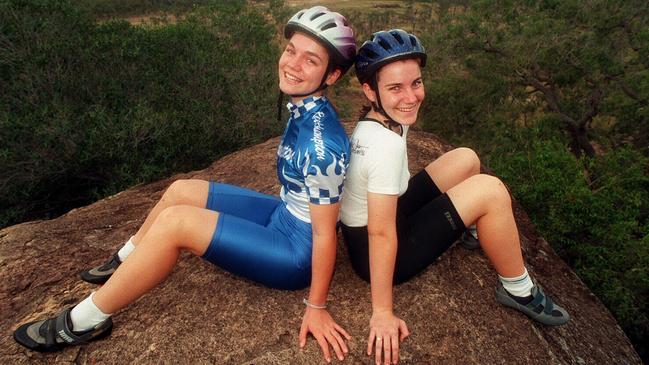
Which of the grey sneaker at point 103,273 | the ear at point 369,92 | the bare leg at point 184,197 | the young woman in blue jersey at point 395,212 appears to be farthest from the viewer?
the grey sneaker at point 103,273

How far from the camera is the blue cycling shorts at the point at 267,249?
3.08 meters

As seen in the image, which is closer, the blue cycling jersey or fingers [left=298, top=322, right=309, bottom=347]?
the blue cycling jersey

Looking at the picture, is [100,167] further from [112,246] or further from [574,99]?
[574,99]

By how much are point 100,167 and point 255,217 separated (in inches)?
381

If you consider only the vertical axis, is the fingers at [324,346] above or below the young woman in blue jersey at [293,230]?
below

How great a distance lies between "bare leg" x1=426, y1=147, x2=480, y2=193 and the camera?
3916 millimetres

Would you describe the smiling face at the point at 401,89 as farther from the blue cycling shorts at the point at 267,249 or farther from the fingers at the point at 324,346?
the fingers at the point at 324,346

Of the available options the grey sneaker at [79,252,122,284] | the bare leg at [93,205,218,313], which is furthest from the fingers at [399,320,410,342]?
the grey sneaker at [79,252,122,284]

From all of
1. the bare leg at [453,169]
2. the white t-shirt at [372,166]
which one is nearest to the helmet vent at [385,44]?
the white t-shirt at [372,166]

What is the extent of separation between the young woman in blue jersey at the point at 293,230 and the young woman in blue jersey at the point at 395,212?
22 centimetres

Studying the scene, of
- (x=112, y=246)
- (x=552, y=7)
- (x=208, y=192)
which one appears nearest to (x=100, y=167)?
(x=112, y=246)

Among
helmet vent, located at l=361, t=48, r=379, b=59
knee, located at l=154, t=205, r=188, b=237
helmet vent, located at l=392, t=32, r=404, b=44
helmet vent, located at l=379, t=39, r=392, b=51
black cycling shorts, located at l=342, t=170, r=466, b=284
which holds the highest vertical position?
helmet vent, located at l=392, t=32, r=404, b=44

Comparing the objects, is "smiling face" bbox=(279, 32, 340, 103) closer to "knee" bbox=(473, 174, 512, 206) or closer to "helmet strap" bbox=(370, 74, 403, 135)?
"helmet strap" bbox=(370, 74, 403, 135)

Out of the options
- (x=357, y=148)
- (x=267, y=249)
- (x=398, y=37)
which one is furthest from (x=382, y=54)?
(x=267, y=249)
